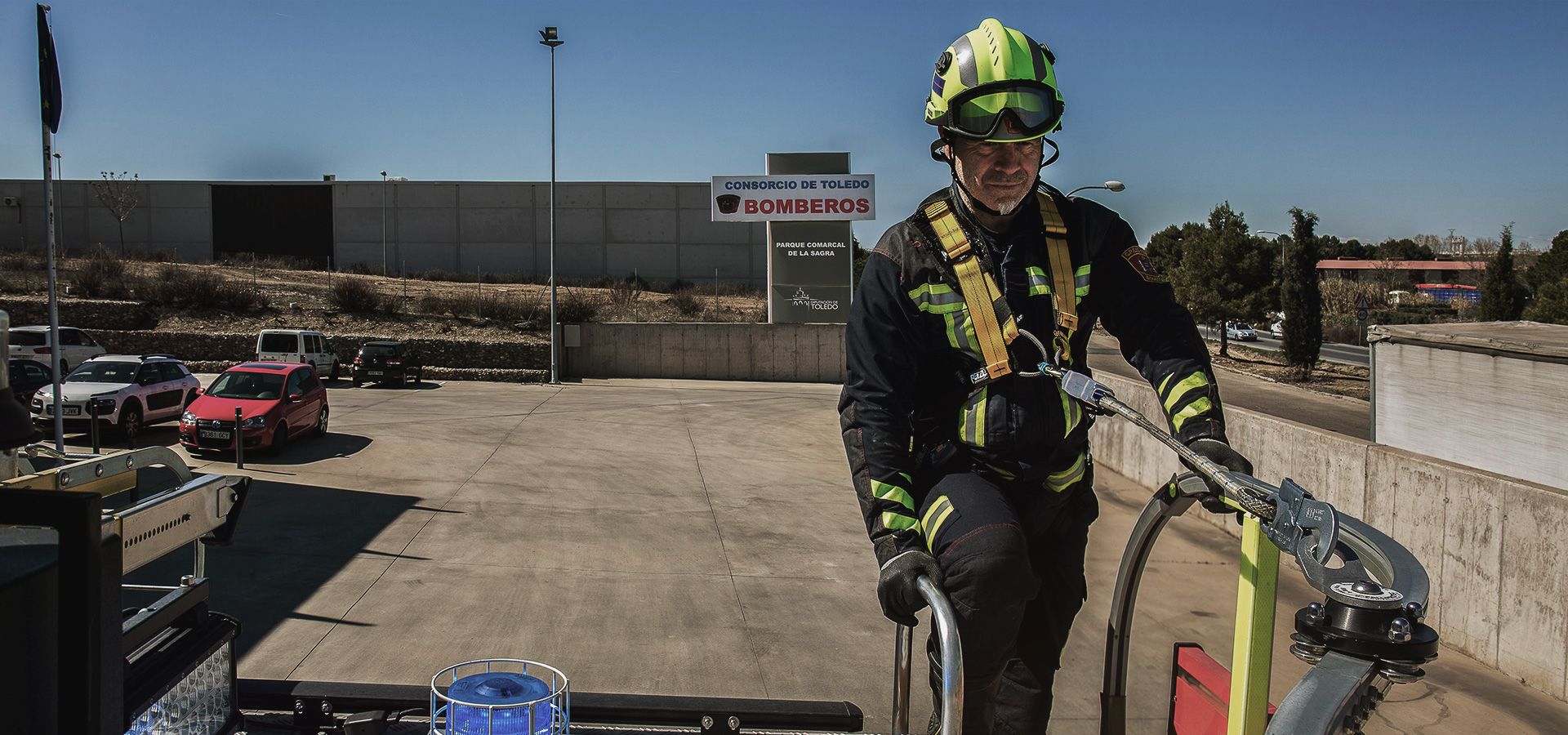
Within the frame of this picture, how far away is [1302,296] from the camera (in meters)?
37.6

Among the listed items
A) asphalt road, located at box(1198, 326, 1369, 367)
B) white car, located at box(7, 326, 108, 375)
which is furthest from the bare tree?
asphalt road, located at box(1198, 326, 1369, 367)

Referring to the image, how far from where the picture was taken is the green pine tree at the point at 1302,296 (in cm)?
3759

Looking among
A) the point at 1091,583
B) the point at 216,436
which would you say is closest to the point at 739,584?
the point at 1091,583

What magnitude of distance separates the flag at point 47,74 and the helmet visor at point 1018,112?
1296 centimetres

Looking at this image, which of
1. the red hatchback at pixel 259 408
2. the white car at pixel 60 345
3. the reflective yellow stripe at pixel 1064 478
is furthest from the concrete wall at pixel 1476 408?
the white car at pixel 60 345

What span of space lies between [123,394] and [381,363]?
12.2 meters

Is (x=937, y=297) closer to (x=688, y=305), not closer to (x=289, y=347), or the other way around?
(x=289, y=347)

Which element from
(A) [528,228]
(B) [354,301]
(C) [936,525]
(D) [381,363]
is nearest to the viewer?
(C) [936,525]

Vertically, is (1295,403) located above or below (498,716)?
below

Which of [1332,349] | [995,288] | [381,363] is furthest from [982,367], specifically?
[1332,349]

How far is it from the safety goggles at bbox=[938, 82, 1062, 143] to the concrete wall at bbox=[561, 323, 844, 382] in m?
35.4

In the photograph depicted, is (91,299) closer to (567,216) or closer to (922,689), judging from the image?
(567,216)

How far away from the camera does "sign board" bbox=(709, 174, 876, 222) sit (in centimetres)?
3762

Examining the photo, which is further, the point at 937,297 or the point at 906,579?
the point at 937,297
